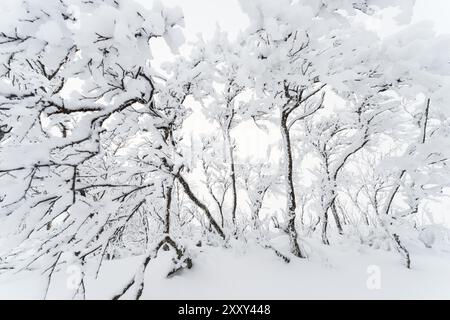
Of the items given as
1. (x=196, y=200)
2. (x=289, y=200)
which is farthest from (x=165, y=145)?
(x=289, y=200)

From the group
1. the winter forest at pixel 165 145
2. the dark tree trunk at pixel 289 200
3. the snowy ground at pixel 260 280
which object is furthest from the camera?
the dark tree trunk at pixel 289 200

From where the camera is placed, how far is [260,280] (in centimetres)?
330

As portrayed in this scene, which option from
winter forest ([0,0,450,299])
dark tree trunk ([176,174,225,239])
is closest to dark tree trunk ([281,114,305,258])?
winter forest ([0,0,450,299])

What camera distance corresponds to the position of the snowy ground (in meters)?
3.04

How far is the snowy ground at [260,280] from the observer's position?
3.04 metres

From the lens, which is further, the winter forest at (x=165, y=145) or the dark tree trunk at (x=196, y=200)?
the dark tree trunk at (x=196, y=200)

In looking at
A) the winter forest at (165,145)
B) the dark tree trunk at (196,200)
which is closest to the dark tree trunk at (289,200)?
the winter forest at (165,145)

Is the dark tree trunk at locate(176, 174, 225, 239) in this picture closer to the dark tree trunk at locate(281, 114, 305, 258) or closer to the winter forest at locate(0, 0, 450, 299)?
the winter forest at locate(0, 0, 450, 299)

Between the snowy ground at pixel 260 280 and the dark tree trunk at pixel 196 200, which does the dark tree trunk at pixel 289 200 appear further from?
the dark tree trunk at pixel 196 200

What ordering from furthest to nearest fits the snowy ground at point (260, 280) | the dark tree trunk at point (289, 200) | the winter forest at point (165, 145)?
the dark tree trunk at point (289, 200), the snowy ground at point (260, 280), the winter forest at point (165, 145)

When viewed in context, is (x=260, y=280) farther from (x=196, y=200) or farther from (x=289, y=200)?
(x=289, y=200)

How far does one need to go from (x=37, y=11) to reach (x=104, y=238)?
6.21 ft

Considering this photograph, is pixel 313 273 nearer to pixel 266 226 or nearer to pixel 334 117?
pixel 266 226
